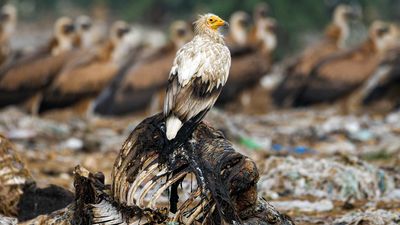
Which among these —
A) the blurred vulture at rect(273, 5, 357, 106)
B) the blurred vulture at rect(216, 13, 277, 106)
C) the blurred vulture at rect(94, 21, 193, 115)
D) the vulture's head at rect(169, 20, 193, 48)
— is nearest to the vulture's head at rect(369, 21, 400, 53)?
the blurred vulture at rect(273, 5, 357, 106)

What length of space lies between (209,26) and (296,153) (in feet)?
12.8

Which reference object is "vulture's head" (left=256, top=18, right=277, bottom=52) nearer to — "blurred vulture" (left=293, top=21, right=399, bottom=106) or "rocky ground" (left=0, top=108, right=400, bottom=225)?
A: "blurred vulture" (left=293, top=21, right=399, bottom=106)

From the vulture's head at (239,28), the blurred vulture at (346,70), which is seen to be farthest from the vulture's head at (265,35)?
the blurred vulture at (346,70)

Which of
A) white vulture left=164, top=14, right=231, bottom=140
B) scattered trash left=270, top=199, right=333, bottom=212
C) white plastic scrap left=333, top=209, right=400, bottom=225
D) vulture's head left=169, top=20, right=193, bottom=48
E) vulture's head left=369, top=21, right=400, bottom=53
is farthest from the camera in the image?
vulture's head left=369, top=21, right=400, bottom=53

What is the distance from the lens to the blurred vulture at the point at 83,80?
1372cm

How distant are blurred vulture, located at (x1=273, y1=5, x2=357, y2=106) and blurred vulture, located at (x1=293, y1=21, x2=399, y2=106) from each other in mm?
421

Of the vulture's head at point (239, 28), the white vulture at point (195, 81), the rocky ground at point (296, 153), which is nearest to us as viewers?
the white vulture at point (195, 81)

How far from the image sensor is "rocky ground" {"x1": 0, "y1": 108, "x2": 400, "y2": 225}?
7004 millimetres

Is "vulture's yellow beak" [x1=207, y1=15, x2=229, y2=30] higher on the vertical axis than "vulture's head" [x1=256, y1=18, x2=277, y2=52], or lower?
lower

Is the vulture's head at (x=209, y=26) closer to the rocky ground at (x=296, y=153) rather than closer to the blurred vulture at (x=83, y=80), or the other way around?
the rocky ground at (x=296, y=153)

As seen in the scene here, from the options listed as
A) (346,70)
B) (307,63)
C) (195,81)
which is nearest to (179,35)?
(307,63)

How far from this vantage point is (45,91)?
14.2m

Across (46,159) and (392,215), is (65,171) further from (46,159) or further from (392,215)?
(392,215)

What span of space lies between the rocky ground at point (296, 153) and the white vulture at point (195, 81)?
4.14 feet
